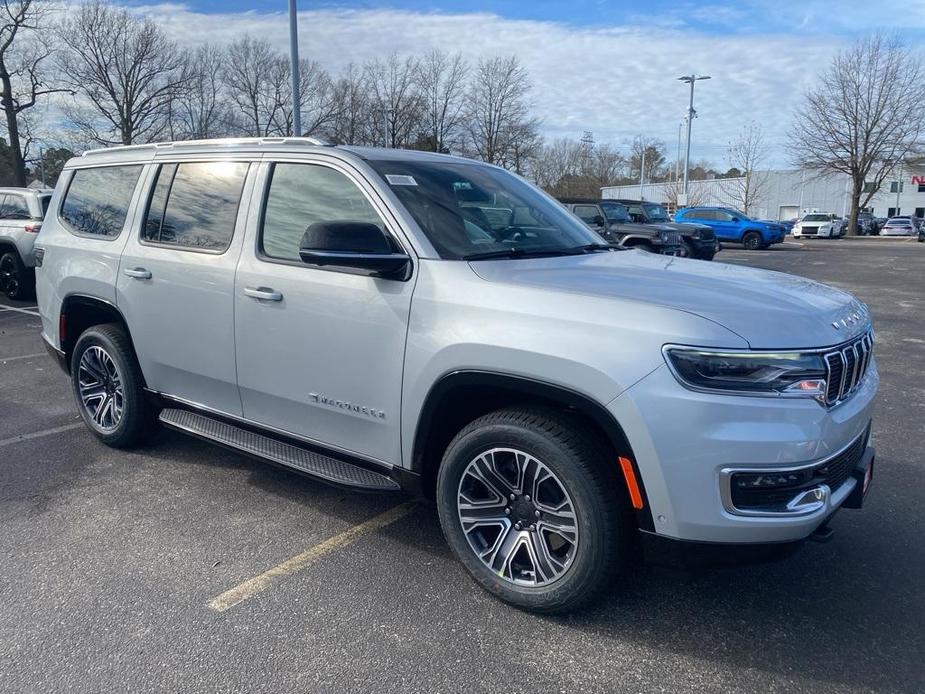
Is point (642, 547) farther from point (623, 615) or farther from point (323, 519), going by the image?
point (323, 519)

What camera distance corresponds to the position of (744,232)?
103 ft

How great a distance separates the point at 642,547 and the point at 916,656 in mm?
1144

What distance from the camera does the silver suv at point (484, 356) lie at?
8.32ft

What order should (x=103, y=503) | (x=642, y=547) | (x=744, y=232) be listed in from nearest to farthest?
(x=642, y=547) < (x=103, y=503) < (x=744, y=232)

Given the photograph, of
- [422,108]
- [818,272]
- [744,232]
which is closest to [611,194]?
[422,108]

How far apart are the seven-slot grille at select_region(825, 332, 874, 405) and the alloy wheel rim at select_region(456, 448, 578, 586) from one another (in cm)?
106

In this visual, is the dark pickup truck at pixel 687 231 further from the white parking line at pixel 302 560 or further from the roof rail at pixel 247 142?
the white parking line at pixel 302 560

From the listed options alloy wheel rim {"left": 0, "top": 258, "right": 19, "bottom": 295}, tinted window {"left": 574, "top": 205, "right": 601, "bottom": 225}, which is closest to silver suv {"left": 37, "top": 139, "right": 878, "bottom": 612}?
alloy wheel rim {"left": 0, "top": 258, "right": 19, "bottom": 295}

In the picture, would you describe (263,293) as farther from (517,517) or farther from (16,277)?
(16,277)

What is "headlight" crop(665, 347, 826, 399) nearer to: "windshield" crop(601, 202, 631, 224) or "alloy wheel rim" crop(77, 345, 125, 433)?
"alloy wheel rim" crop(77, 345, 125, 433)

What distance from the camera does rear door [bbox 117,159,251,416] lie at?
3918 millimetres

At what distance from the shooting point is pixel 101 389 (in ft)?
16.2

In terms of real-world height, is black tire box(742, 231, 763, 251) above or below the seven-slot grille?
above

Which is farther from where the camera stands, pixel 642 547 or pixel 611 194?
pixel 611 194
